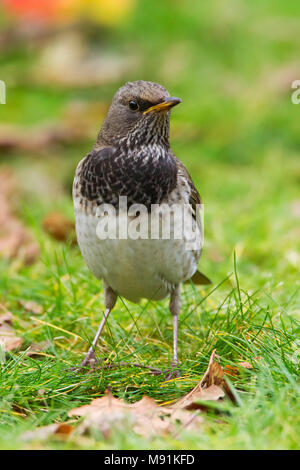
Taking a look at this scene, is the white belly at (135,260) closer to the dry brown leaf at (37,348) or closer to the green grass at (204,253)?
the green grass at (204,253)

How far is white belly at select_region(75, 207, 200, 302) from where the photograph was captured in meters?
3.77

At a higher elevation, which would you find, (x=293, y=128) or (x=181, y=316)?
(x=293, y=128)

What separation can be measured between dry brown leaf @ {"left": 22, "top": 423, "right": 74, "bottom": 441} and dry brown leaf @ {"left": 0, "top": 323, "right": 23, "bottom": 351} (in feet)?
3.35

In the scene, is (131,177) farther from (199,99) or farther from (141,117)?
(199,99)

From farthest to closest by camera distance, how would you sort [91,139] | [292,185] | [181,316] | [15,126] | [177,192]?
[15,126] → [91,139] → [292,185] → [181,316] → [177,192]

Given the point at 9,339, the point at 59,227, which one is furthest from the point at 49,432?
the point at 59,227

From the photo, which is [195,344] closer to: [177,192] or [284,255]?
[177,192]

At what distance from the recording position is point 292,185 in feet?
24.0

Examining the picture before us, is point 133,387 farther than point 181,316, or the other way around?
point 181,316

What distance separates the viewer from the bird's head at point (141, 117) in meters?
3.89

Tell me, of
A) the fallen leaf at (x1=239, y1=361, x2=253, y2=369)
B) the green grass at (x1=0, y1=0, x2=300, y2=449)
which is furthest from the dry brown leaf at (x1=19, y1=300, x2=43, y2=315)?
the fallen leaf at (x1=239, y1=361, x2=253, y2=369)

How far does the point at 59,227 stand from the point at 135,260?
2.22 m
